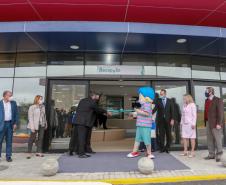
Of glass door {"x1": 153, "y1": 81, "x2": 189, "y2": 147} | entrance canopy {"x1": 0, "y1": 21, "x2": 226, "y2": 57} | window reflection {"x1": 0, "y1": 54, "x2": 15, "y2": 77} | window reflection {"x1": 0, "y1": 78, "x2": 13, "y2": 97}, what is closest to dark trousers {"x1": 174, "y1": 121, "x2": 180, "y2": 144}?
glass door {"x1": 153, "y1": 81, "x2": 189, "y2": 147}

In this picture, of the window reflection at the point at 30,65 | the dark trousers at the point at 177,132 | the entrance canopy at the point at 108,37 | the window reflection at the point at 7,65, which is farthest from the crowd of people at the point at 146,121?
the window reflection at the point at 7,65

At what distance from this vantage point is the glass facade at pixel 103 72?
851 cm

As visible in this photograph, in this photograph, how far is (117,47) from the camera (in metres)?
8.31

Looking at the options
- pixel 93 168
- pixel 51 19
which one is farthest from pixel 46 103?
pixel 93 168

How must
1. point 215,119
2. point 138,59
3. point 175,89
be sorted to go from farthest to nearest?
point 138,59, point 175,89, point 215,119

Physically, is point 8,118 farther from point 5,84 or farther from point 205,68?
point 205,68

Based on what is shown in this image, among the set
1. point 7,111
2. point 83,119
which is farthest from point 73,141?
point 7,111

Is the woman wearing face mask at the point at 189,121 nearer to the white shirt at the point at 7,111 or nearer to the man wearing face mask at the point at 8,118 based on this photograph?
the man wearing face mask at the point at 8,118

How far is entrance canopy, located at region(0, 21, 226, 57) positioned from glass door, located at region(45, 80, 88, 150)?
1314mm

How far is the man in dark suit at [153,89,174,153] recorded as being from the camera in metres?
7.47

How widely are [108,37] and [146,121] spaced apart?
2808 millimetres

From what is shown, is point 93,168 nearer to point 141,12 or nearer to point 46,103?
point 46,103

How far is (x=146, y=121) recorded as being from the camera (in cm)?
624

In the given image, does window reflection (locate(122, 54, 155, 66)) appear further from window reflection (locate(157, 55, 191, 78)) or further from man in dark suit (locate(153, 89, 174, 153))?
man in dark suit (locate(153, 89, 174, 153))
